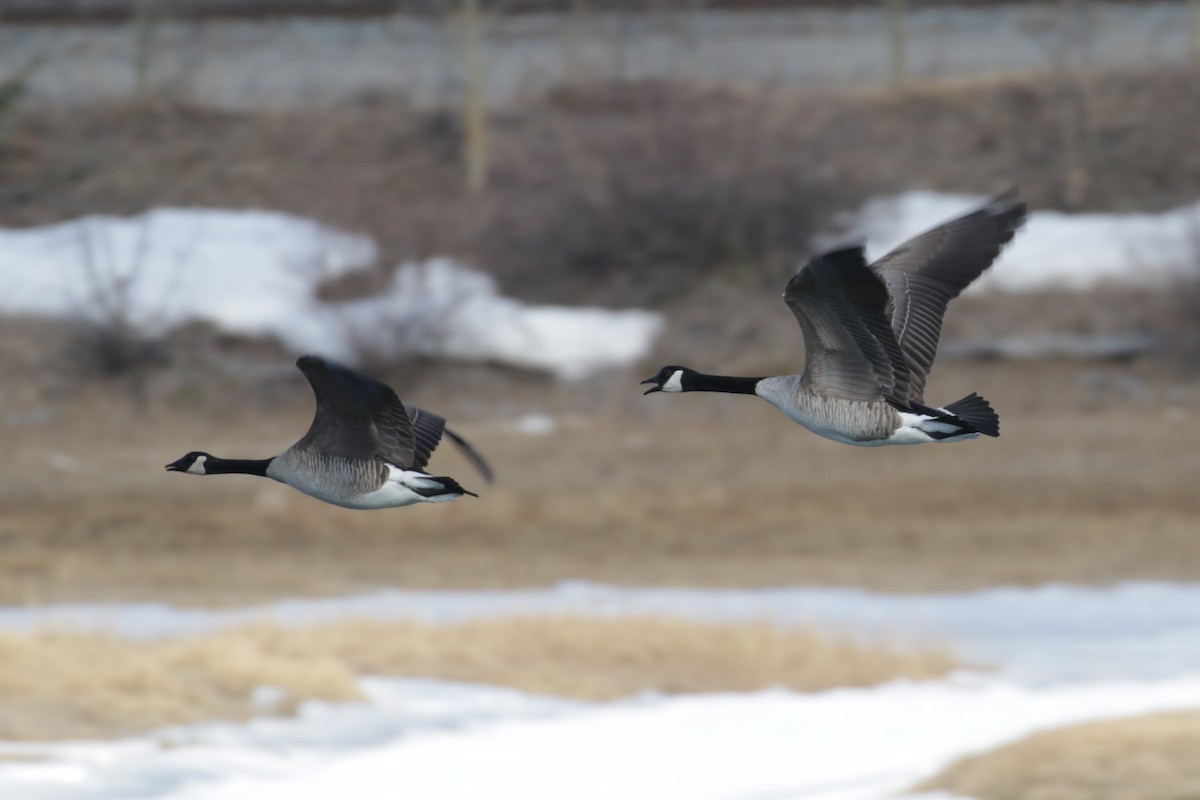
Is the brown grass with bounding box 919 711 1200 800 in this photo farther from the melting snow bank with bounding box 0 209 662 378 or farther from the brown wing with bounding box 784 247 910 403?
the brown wing with bounding box 784 247 910 403

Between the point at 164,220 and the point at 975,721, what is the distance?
16484 millimetres

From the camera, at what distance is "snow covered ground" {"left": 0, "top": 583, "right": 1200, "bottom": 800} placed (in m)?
26.1

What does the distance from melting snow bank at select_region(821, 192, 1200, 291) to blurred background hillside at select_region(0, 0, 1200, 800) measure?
0.37ft

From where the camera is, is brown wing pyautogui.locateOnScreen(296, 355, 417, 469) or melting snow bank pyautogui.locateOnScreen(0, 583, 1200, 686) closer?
brown wing pyautogui.locateOnScreen(296, 355, 417, 469)

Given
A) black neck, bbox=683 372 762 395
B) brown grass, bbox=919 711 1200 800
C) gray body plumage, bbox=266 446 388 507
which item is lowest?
gray body plumage, bbox=266 446 388 507

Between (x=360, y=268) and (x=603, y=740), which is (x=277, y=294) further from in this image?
(x=603, y=740)

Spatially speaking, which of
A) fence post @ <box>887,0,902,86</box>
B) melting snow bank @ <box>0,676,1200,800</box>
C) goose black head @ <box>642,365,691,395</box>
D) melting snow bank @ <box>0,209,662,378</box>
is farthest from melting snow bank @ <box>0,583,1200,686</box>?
goose black head @ <box>642,365,691,395</box>

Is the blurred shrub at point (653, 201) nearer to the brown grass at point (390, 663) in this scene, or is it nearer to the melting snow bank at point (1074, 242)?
the melting snow bank at point (1074, 242)

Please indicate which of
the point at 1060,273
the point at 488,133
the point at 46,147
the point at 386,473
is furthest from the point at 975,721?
the point at 386,473

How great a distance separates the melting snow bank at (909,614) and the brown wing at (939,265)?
2136 centimetres

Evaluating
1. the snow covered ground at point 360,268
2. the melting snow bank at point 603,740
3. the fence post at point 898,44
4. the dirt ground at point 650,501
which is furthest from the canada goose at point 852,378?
the fence post at point 898,44

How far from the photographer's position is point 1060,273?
25.0 m

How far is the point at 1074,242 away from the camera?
1015 inches

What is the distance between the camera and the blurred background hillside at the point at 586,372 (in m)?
23.6
